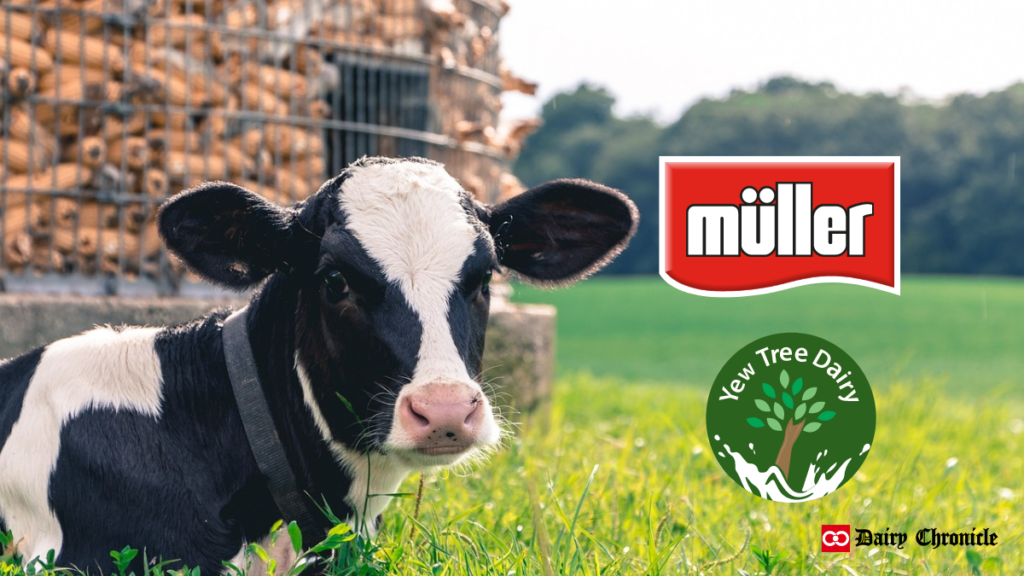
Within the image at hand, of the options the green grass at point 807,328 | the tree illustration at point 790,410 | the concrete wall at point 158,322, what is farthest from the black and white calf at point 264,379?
the green grass at point 807,328

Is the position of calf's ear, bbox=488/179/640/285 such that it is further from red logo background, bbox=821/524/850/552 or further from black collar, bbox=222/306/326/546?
red logo background, bbox=821/524/850/552

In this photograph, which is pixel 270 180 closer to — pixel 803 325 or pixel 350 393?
pixel 350 393

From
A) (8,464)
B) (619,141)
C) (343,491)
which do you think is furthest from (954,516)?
(619,141)

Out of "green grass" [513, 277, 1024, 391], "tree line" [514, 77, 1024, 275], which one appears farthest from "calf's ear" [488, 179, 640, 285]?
"tree line" [514, 77, 1024, 275]

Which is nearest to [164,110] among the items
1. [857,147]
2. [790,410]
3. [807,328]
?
[790,410]

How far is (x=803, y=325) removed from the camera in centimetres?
2719

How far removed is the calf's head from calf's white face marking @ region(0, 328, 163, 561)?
0.39 meters

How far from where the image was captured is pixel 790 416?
438 centimetres

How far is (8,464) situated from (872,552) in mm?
2946

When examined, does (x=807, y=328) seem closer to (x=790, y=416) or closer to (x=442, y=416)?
(x=790, y=416)

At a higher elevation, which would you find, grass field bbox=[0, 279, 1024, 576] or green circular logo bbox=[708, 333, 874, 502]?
green circular logo bbox=[708, 333, 874, 502]

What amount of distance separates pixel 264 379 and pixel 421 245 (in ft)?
2.38

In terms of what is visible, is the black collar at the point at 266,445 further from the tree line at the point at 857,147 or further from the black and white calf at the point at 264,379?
the tree line at the point at 857,147

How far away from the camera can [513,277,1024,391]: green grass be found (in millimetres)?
17953
